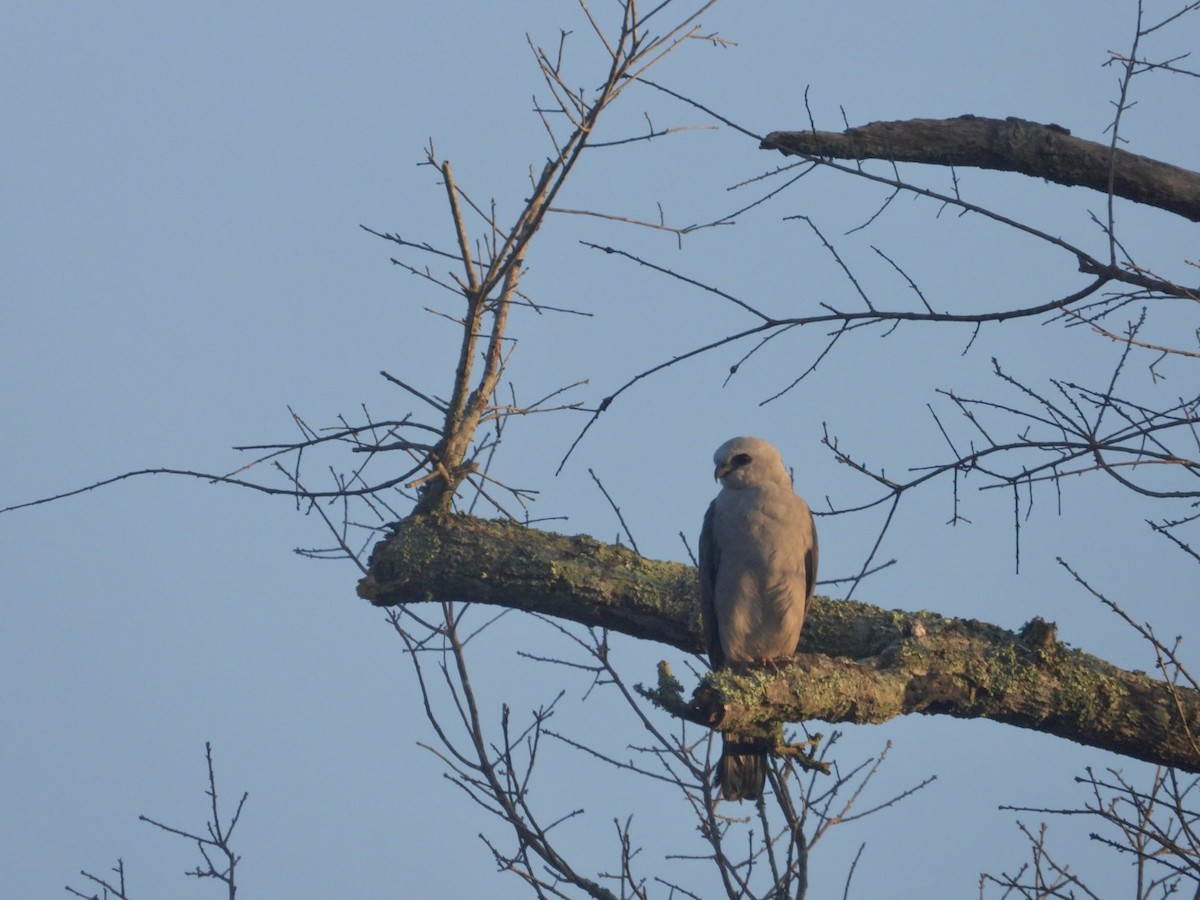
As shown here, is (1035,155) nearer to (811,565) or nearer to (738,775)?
(811,565)

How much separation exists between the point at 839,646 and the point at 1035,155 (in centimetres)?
233

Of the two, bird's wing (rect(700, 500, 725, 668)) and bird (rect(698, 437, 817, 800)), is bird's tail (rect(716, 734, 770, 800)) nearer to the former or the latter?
bird (rect(698, 437, 817, 800))

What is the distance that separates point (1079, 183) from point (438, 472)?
3.12 meters

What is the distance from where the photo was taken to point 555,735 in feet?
17.5

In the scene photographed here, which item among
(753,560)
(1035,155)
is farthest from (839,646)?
(1035,155)

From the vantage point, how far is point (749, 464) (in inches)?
253

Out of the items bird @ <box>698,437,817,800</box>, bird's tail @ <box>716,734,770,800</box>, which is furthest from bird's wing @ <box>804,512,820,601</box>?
bird's tail @ <box>716,734,770,800</box>

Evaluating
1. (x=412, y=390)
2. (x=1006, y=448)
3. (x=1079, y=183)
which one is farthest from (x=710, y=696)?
(x=1079, y=183)

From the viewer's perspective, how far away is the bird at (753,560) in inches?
222

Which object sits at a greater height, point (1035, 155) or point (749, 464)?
point (1035, 155)

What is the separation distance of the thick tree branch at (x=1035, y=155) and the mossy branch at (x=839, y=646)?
1926 millimetres

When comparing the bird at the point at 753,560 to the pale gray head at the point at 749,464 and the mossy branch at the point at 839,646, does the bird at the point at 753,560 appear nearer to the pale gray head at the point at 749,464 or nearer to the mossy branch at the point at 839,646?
the pale gray head at the point at 749,464

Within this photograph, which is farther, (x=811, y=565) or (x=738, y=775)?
(x=811, y=565)

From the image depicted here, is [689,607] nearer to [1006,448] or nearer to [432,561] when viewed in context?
[432,561]
